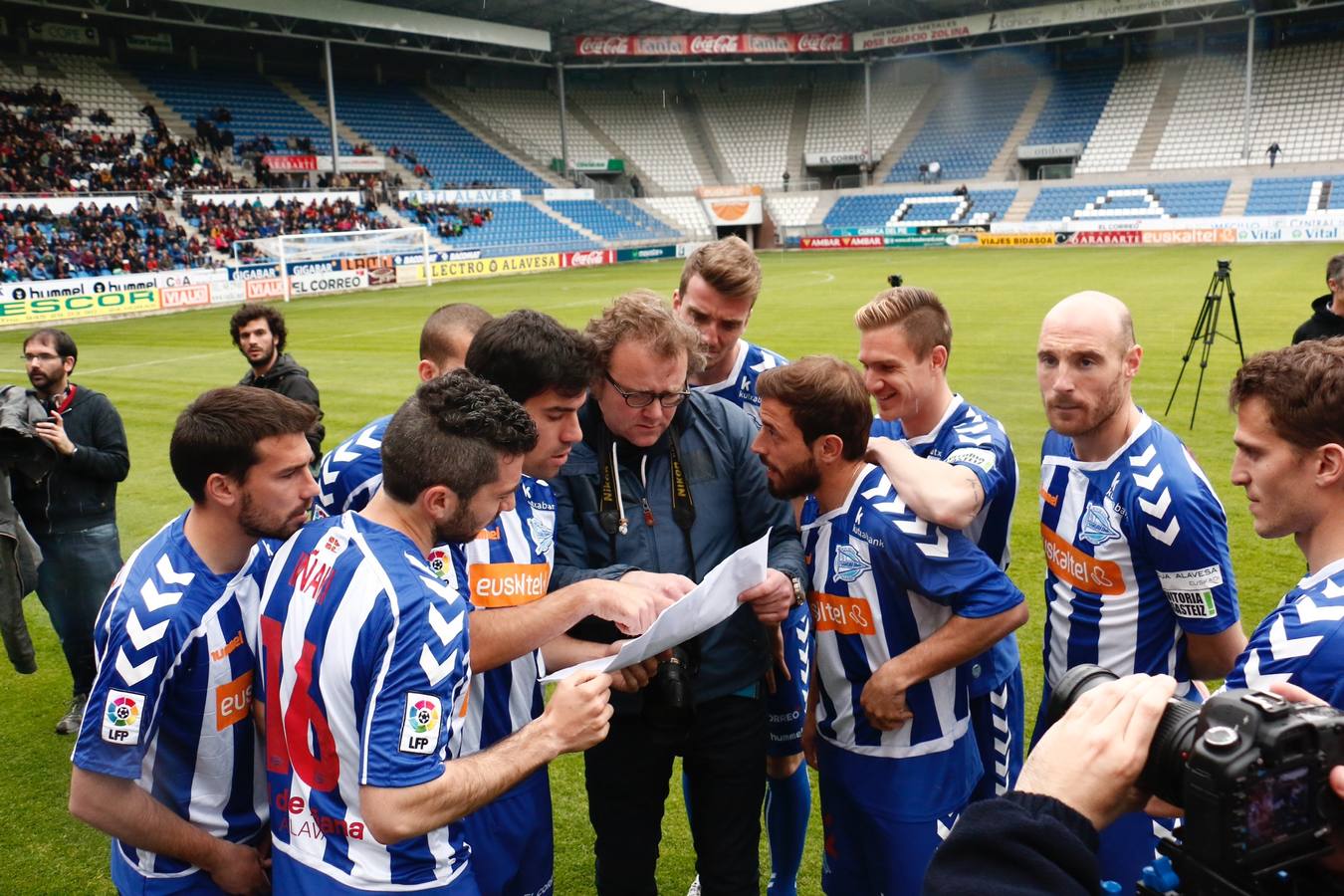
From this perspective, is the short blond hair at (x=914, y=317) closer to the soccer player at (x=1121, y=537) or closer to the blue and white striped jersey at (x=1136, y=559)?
the soccer player at (x=1121, y=537)

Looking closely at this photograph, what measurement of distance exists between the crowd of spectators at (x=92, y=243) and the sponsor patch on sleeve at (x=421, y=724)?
32161 millimetres

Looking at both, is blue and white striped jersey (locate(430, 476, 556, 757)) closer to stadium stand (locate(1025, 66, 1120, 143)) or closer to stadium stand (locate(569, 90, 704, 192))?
stadium stand (locate(1025, 66, 1120, 143))

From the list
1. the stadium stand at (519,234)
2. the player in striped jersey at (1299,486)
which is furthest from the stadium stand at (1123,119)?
the player in striped jersey at (1299,486)

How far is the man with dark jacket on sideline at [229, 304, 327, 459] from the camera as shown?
7.27 meters

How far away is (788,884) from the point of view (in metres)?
4.08

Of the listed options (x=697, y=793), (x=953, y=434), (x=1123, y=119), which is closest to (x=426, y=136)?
(x=1123, y=119)

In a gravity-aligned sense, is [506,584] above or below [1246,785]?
below

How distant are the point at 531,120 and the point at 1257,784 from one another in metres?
63.1

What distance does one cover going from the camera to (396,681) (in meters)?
2.28

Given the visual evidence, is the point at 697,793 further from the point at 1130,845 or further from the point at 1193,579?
the point at 1193,579

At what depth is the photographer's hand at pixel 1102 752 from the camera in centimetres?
158

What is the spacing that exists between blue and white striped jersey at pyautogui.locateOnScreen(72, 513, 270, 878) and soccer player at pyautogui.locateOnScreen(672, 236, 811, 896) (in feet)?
5.35

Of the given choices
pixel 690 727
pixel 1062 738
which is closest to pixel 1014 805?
pixel 1062 738

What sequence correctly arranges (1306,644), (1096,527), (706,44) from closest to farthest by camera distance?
(1306,644), (1096,527), (706,44)
